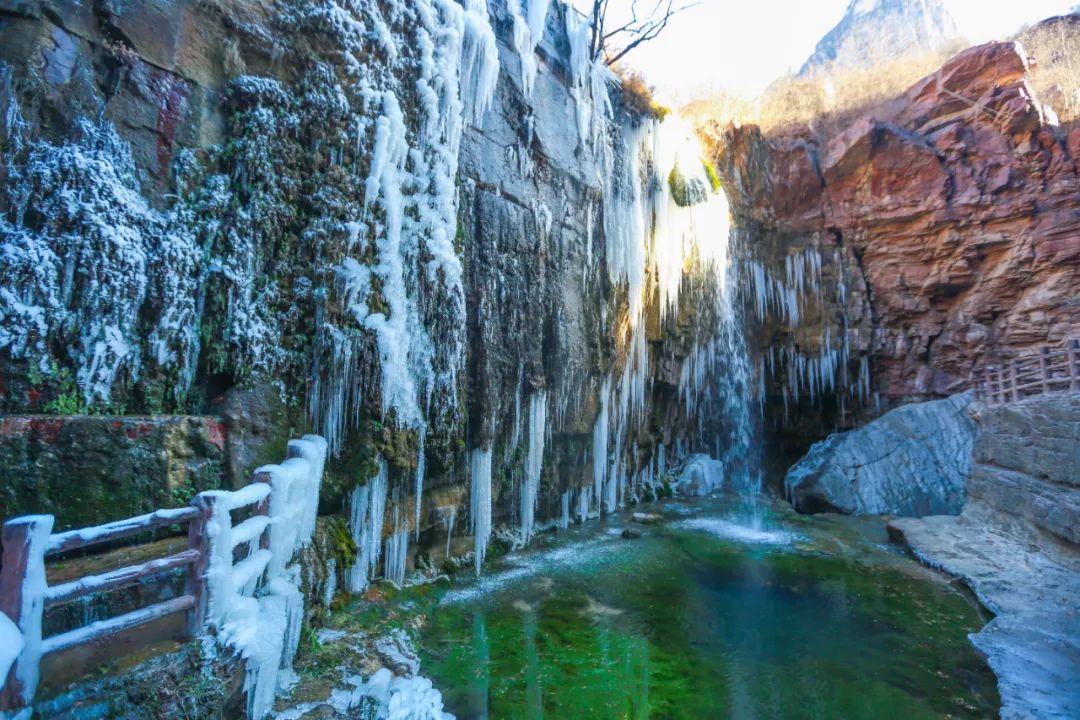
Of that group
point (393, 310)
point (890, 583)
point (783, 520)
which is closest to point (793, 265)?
point (783, 520)

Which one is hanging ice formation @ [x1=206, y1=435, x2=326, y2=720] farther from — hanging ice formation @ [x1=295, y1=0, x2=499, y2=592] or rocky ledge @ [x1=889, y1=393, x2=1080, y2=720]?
rocky ledge @ [x1=889, y1=393, x2=1080, y2=720]

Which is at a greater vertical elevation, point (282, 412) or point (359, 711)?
point (282, 412)

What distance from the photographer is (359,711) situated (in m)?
3.50

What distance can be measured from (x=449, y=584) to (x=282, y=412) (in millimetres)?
3136

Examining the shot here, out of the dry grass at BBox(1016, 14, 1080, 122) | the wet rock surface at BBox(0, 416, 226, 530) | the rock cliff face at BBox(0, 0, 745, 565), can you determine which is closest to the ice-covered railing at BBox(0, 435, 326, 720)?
the wet rock surface at BBox(0, 416, 226, 530)

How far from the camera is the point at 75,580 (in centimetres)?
245

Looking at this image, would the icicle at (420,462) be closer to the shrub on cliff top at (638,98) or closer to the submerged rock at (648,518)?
the submerged rock at (648,518)

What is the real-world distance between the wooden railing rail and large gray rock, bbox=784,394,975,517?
1305 cm

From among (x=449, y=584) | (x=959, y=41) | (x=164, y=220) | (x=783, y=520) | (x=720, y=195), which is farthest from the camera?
(x=959, y=41)

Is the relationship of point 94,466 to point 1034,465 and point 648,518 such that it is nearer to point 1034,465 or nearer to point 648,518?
point 648,518

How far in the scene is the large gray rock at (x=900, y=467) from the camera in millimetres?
12203

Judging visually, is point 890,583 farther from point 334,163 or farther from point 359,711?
point 334,163

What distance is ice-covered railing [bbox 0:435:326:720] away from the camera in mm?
2064

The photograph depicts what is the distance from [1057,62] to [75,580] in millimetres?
24678
